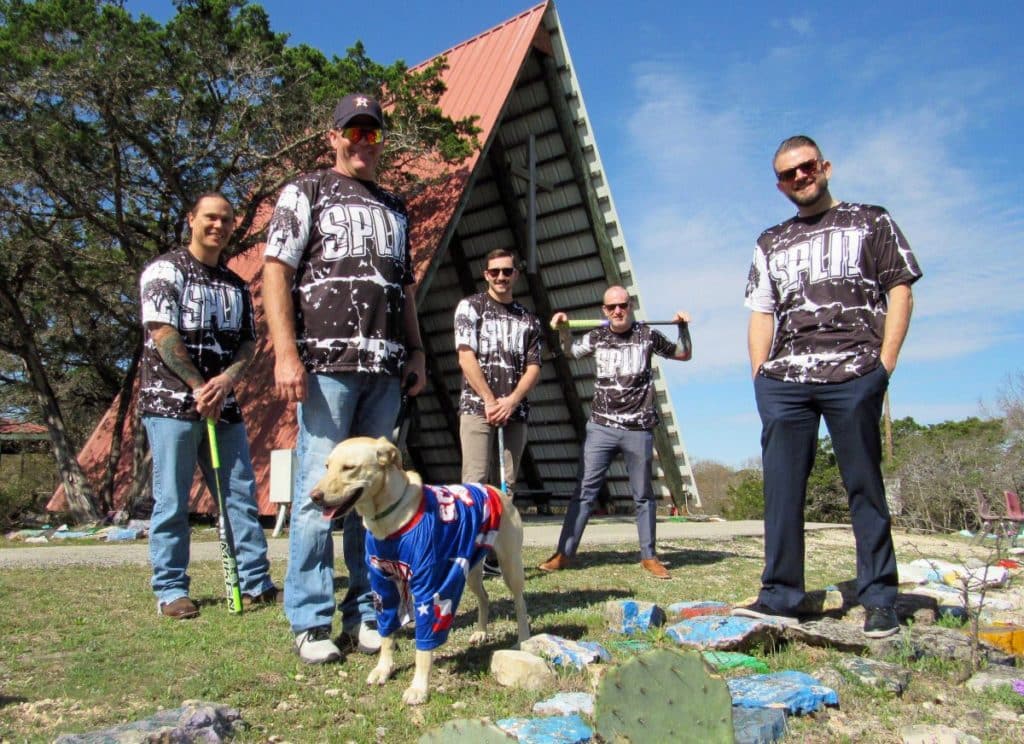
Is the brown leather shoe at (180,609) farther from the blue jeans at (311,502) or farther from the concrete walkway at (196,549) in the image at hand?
the concrete walkway at (196,549)

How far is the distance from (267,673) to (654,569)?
10.6ft

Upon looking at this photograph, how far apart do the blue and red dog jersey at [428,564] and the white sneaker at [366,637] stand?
1.26 ft

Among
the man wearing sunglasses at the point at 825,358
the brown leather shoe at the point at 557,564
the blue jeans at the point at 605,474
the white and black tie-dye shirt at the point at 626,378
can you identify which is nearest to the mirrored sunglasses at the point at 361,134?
the man wearing sunglasses at the point at 825,358

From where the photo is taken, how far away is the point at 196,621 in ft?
13.0

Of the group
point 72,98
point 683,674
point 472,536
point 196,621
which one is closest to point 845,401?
point 472,536

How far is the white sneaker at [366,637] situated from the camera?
337cm

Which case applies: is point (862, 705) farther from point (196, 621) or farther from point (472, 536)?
point (196, 621)

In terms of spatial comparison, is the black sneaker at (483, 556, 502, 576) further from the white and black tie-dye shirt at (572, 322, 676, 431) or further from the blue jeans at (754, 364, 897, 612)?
the blue jeans at (754, 364, 897, 612)

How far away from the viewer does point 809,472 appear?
370 centimetres

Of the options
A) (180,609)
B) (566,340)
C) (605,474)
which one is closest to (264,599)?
(180,609)

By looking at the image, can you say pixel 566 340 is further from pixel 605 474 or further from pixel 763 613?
pixel 763 613

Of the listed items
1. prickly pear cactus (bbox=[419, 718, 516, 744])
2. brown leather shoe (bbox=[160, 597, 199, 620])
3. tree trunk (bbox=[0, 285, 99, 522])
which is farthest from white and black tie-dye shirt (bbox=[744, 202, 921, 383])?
tree trunk (bbox=[0, 285, 99, 522])

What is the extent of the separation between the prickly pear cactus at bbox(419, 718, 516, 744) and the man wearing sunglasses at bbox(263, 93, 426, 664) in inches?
58.0

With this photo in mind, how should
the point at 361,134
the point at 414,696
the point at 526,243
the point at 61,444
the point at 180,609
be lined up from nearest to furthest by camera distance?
the point at 414,696 → the point at 361,134 → the point at 180,609 → the point at 61,444 → the point at 526,243
